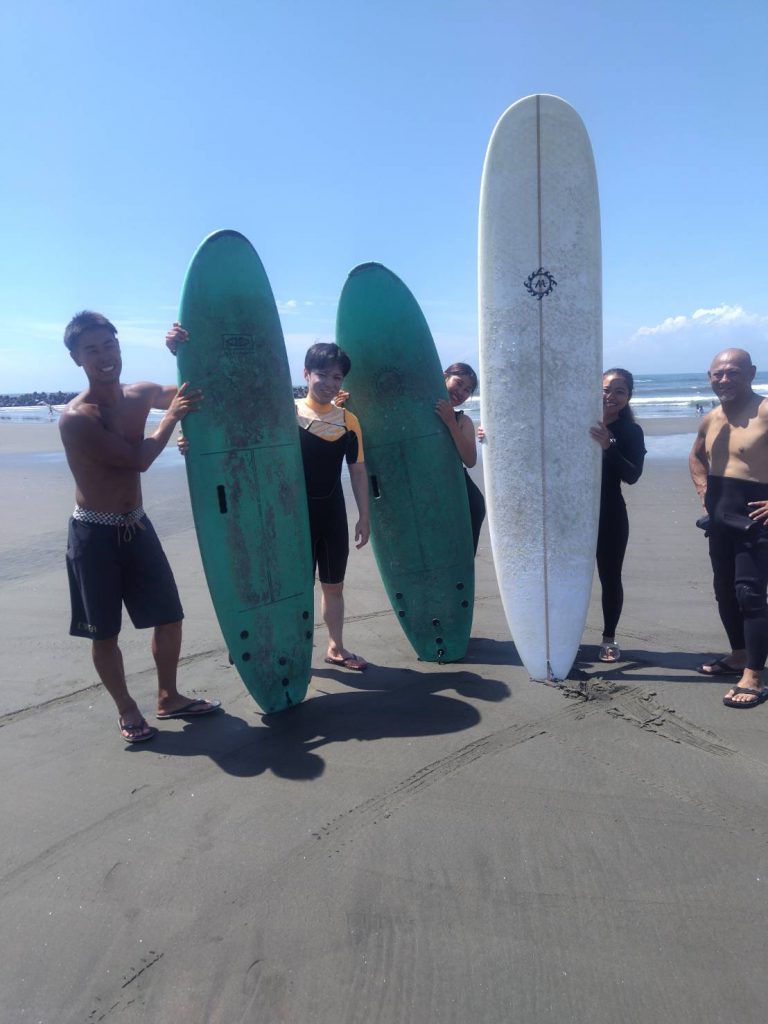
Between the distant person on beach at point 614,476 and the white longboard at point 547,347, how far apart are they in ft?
0.31

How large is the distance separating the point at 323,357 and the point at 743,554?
2123 mm

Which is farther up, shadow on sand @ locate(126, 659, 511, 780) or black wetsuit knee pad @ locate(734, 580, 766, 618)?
black wetsuit knee pad @ locate(734, 580, 766, 618)

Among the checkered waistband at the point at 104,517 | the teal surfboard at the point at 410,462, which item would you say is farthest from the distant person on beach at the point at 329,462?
the checkered waistband at the point at 104,517

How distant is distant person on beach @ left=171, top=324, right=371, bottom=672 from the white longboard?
2.33ft

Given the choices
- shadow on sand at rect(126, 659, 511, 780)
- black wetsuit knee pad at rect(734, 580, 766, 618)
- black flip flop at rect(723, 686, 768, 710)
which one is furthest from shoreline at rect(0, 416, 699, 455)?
shadow on sand at rect(126, 659, 511, 780)

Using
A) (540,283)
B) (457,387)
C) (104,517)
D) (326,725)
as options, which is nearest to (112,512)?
(104,517)

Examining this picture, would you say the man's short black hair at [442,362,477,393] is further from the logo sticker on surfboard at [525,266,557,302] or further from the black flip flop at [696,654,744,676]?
the black flip flop at [696,654,744,676]

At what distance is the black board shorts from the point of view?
2.90m

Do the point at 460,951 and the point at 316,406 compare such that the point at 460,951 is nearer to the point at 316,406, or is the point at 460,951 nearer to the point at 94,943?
the point at 94,943

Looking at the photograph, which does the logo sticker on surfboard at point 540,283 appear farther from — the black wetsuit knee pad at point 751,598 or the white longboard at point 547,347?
the black wetsuit knee pad at point 751,598

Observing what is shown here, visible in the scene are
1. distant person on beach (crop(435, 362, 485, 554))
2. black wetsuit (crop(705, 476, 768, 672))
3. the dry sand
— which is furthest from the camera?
distant person on beach (crop(435, 362, 485, 554))

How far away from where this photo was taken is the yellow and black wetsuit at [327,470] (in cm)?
347

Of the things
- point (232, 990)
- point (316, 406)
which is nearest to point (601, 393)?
point (316, 406)

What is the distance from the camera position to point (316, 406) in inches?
137
